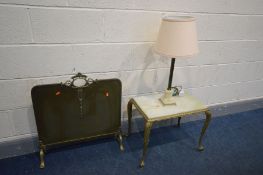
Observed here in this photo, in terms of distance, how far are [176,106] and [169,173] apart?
578mm

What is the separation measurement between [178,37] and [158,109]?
634 millimetres

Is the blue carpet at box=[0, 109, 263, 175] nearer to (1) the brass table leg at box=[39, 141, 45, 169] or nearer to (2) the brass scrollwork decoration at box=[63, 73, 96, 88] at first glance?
(1) the brass table leg at box=[39, 141, 45, 169]

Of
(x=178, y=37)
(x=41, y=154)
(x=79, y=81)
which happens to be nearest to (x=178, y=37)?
(x=178, y=37)

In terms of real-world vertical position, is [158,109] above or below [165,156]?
above

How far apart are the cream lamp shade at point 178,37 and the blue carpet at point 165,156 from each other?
100cm

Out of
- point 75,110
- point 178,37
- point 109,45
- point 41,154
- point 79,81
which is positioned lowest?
point 41,154

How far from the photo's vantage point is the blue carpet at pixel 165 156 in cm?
191

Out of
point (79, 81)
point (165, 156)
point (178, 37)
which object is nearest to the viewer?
point (178, 37)

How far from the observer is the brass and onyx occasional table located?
181 cm

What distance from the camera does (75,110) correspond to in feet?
6.11

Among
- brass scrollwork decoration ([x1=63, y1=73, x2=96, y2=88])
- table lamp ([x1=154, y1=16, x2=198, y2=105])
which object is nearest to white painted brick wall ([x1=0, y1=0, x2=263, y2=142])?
brass scrollwork decoration ([x1=63, y1=73, x2=96, y2=88])

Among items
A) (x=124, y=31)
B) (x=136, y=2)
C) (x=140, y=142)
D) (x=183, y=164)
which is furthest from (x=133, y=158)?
(x=136, y=2)

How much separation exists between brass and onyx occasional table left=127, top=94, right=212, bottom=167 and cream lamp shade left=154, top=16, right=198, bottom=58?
497 mm

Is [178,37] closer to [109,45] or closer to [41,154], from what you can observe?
[109,45]
